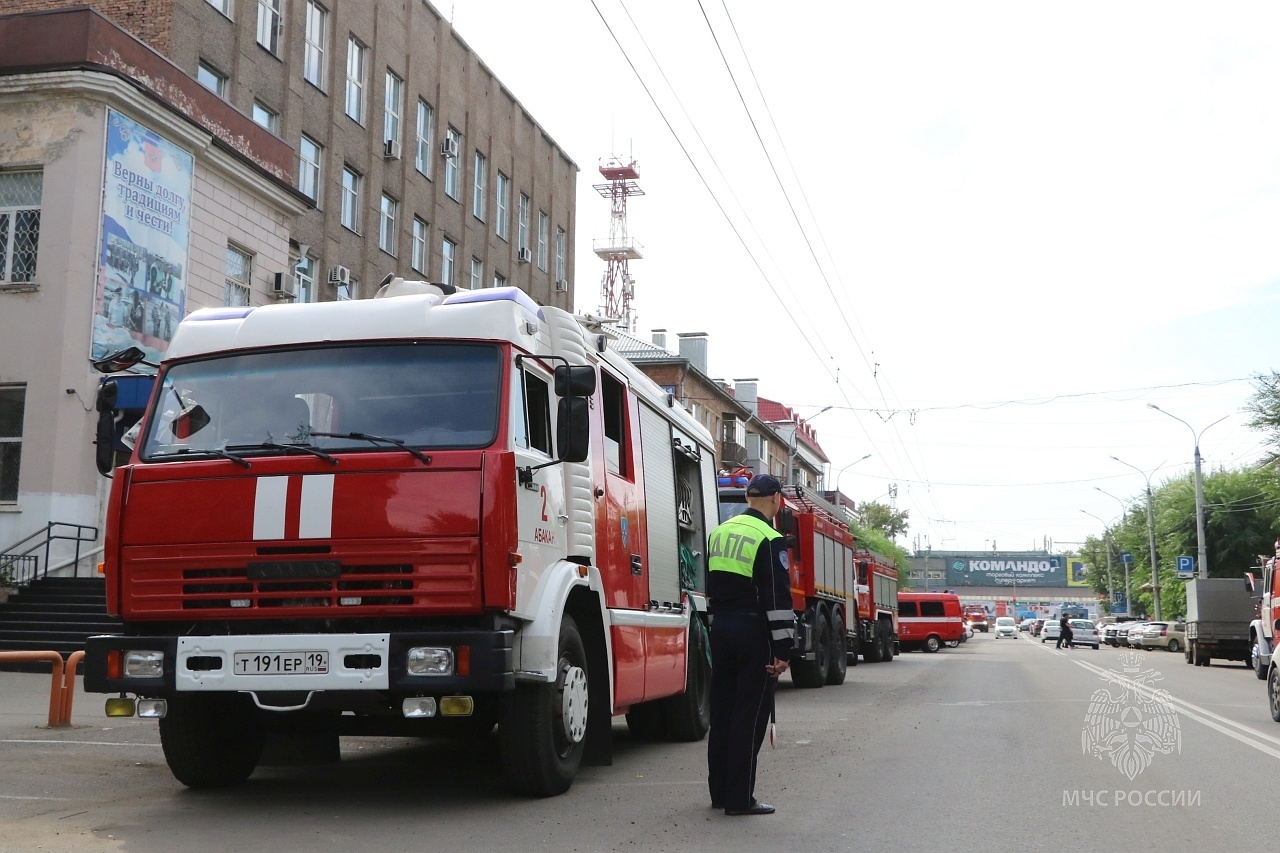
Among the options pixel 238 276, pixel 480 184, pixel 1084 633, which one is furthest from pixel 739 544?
pixel 1084 633

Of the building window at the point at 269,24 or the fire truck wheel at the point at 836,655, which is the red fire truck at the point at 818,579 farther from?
the building window at the point at 269,24

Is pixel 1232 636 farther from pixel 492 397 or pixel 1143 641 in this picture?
pixel 492 397

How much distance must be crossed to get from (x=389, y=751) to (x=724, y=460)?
177 ft

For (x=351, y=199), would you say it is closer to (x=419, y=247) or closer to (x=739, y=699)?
(x=419, y=247)

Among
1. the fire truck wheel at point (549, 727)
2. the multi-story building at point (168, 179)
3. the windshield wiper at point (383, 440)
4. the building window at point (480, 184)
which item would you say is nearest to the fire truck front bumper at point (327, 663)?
the fire truck wheel at point (549, 727)

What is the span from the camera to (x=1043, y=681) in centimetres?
2195

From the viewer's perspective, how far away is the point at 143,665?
22.6 feet

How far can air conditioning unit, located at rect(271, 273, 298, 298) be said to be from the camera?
2377cm

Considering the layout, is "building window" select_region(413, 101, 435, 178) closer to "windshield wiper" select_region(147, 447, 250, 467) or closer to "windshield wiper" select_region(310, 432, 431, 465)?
"windshield wiper" select_region(147, 447, 250, 467)

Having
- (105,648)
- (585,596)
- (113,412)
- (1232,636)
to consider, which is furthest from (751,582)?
(1232,636)

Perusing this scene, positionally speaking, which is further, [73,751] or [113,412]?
[73,751]

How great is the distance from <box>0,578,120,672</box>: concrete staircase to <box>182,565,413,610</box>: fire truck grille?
11.1 m

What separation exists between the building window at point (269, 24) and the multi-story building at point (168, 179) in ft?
0.16

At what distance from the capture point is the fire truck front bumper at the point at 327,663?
655 centimetres
